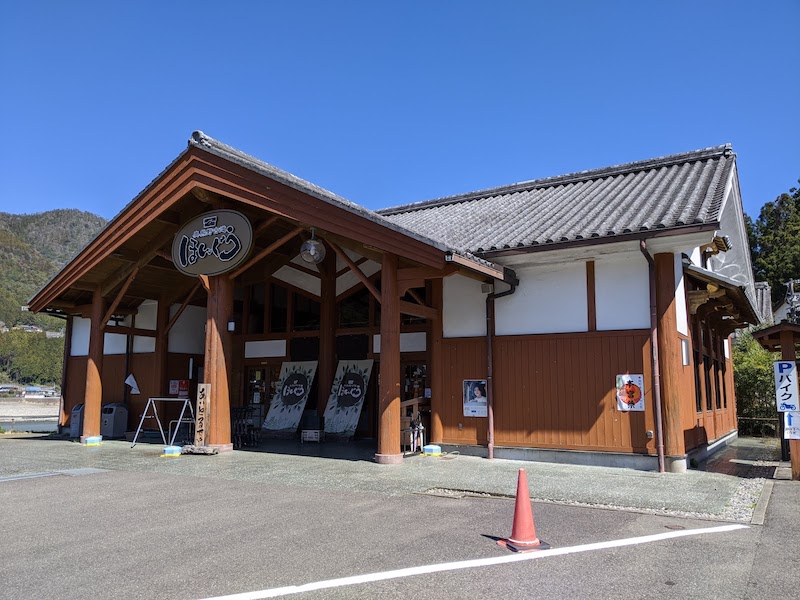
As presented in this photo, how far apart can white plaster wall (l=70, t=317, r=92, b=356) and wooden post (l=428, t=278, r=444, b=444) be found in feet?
39.4

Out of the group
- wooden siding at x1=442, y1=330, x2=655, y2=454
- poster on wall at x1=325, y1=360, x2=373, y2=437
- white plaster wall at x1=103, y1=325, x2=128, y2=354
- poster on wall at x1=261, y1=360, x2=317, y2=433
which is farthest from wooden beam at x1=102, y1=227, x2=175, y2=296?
wooden siding at x1=442, y1=330, x2=655, y2=454

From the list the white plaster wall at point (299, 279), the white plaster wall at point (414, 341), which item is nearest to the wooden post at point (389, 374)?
the white plaster wall at point (414, 341)

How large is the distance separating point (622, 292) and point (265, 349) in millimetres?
10001

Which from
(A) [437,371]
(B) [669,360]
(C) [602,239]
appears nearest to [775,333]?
(B) [669,360]

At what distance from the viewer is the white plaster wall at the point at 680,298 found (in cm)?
1049

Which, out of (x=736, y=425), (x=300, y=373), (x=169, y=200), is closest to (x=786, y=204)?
(x=736, y=425)

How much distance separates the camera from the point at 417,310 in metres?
11.7

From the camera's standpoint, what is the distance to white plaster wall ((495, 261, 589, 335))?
1092 cm

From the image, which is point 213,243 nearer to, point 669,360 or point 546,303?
point 546,303

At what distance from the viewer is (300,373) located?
15.9m

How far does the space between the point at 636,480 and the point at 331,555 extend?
560cm

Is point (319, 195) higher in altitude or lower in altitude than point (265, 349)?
higher

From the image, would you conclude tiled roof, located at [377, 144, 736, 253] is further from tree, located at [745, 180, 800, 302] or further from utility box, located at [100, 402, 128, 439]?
tree, located at [745, 180, 800, 302]

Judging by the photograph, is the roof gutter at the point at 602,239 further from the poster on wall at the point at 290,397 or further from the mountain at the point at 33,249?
the mountain at the point at 33,249
